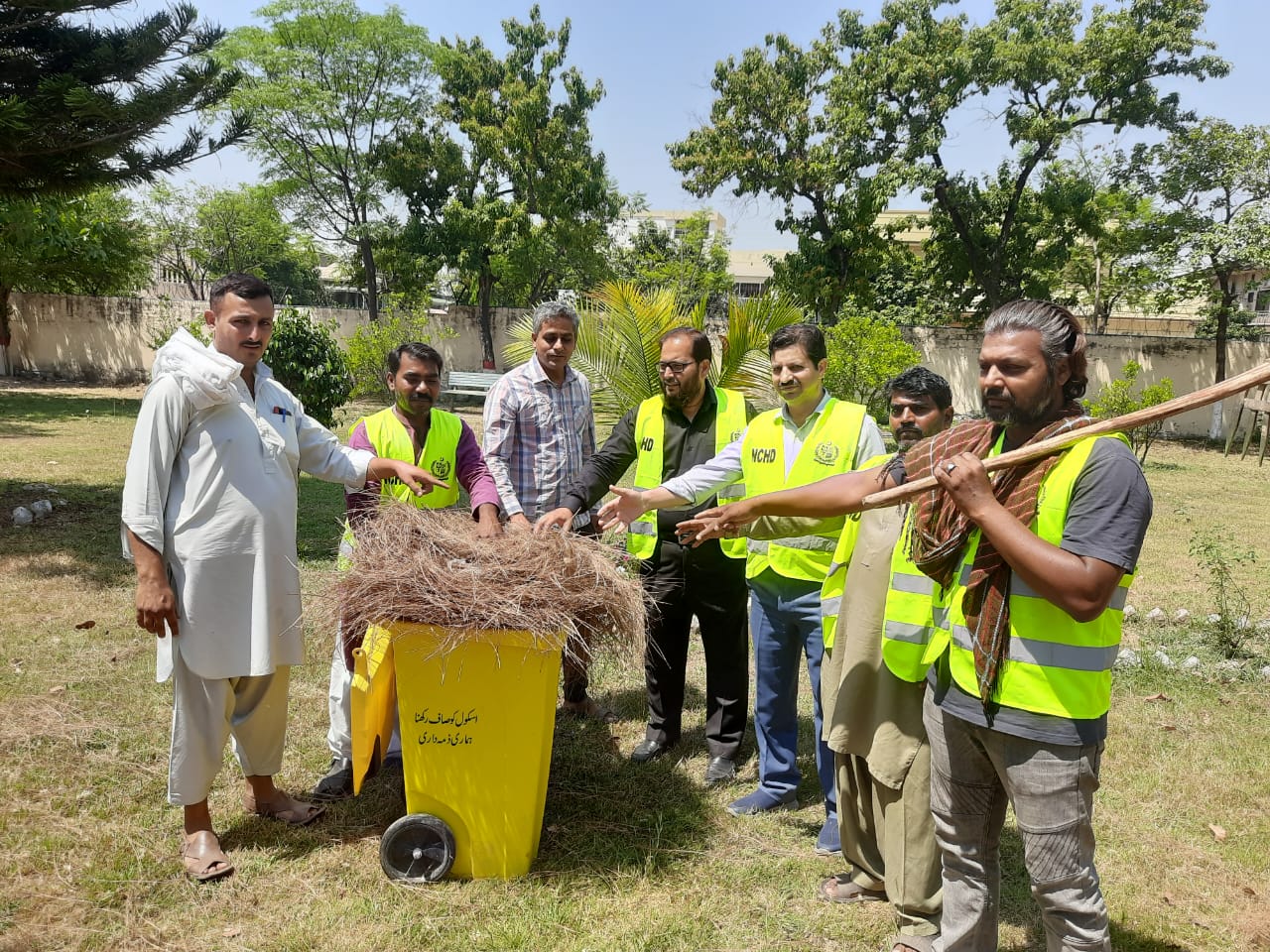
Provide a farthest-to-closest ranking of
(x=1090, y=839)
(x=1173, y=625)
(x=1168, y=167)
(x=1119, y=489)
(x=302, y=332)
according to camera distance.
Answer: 1. (x=1168, y=167)
2. (x=302, y=332)
3. (x=1173, y=625)
4. (x=1090, y=839)
5. (x=1119, y=489)

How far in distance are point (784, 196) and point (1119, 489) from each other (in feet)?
63.6

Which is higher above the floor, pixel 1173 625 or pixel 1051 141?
pixel 1051 141

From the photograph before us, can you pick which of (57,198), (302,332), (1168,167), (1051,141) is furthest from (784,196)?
(57,198)

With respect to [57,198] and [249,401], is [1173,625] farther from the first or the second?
[57,198]

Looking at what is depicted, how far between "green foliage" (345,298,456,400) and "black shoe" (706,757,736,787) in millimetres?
13329

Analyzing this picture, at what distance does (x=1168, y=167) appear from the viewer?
58.4 ft

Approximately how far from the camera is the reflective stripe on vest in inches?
98.8

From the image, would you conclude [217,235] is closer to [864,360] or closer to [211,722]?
[864,360]

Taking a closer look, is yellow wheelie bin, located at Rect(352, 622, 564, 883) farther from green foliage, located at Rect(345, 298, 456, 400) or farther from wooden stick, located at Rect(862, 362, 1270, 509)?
green foliage, located at Rect(345, 298, 456, 400)

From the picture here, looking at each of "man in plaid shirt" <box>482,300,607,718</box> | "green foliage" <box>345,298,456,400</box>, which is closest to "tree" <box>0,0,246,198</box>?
"man in plaid shirt" <box>482,300,607,718</box>

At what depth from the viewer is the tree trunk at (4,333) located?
21.6 meters

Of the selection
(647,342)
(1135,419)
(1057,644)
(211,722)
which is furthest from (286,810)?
(647,342)

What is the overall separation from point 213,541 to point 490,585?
3.27 ft

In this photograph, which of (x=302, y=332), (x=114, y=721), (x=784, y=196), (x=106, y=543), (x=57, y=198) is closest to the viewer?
(x=114, y=721)
